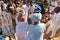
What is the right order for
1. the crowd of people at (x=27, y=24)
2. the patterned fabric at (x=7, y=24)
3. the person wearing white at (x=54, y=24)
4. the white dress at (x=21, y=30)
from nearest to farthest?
the crowd of people at (x=27, y=24)
the white dress at (x=21, y=30)
the patterned fabric at (x=7, y=24)
the person wearing white at (x=54, y=24)

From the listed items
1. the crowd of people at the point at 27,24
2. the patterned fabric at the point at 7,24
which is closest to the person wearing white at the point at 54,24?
the crowd of people at the point at 27,24

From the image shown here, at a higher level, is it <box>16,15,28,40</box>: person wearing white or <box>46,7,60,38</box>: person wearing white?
<box>16,15,28,40</box>: person wearing white

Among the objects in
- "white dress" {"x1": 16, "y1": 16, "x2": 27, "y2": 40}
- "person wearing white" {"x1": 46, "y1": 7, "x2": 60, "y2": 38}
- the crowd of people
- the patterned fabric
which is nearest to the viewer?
the crowd of people

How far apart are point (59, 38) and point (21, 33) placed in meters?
2.67

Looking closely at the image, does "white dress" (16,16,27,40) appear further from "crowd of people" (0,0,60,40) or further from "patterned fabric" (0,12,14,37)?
"patterned fabric" (0,12,14,37)

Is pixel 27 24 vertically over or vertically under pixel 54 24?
over

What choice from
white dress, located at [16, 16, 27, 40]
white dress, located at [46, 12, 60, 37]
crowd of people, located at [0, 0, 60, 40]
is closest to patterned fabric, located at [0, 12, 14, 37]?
crowd of people, located at [0, 0, 60, 40]

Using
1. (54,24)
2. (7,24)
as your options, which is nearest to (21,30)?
(7,24)

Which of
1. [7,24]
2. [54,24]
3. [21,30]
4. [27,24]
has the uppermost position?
[27,24]

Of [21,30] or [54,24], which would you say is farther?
[54,24]

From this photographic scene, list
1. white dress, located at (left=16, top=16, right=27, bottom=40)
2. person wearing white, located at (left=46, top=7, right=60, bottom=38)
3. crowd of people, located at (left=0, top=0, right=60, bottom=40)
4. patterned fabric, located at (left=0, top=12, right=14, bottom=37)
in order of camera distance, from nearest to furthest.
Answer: crowd of people, located at (left=0, top=0, right=60, bottom=40)
white dress, located at (left=16, top=16, right=27, bottom=40)
patterned fabric, located at (left=0, top=12, right=14, bottom=37)
person wearing white, located at (left=46, top=7, right=60, bottom=38)

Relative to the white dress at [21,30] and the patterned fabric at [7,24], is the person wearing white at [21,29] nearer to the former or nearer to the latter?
the white dress at [21,30]

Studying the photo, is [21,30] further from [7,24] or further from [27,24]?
[7,24]

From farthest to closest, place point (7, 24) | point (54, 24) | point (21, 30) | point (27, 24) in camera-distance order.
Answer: point (54, 24) < point (7, 24) < point (21, 30) < point (27, 24)
